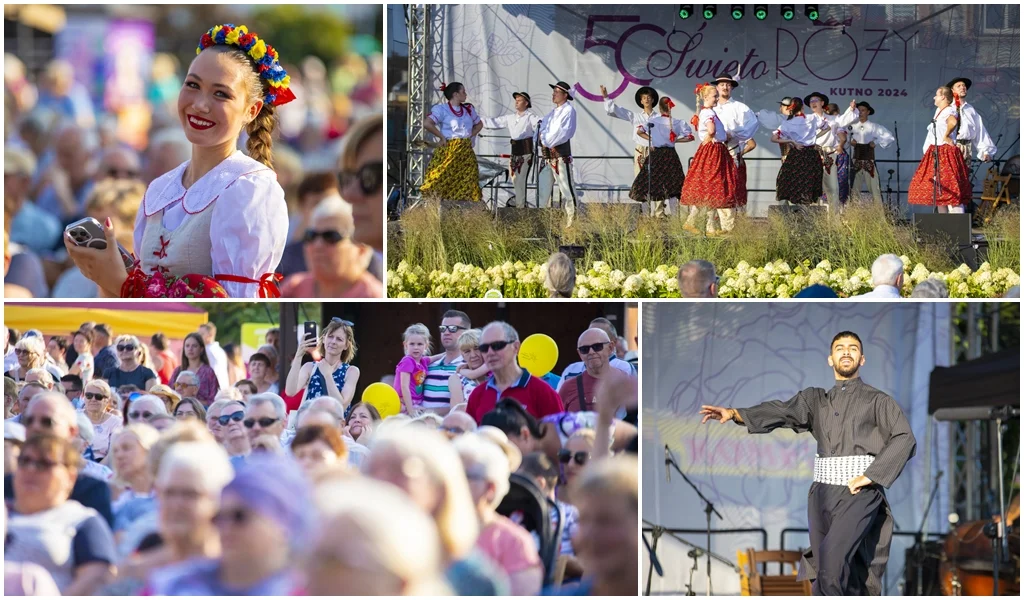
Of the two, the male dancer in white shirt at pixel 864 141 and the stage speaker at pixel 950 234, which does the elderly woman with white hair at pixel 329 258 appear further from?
the male dancer in white shirt at pixel 864 141

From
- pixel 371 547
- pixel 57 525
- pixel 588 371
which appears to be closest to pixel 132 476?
pixel 57 525

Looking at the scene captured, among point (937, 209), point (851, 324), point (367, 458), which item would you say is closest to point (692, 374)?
point (851, 324)

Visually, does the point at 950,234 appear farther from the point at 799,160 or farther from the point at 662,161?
the point at 662,161

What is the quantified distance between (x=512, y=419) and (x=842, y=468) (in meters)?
1.37

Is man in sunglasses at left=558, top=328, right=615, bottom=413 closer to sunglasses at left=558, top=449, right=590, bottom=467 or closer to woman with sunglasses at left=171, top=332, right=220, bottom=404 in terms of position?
sunglasses at left=558, top=449, right=590, bottom=467

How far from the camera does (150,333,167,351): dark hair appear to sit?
5.98m

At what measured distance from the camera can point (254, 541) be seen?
500cm

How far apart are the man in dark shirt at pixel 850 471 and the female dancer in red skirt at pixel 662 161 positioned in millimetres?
3891

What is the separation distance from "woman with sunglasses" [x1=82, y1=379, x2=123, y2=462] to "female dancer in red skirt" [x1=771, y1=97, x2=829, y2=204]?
5555 mm

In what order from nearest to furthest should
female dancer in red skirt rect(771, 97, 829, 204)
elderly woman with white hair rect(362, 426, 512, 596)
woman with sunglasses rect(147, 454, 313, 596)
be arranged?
1. woman with sunglasses rect(147, 454, 313, 596)
2. elderly woman with white hair rect(362, 426, 512, 596)
3. female dancer in red skirt rect(771, 97, 829, 204)

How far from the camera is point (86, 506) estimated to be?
562 cm

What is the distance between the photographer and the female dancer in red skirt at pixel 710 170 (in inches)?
372

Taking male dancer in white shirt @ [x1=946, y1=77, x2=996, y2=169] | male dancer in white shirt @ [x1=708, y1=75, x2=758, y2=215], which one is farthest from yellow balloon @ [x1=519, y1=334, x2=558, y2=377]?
male dancer in white shirt @ [x1=946, y1=77, x2=996, y2=169]

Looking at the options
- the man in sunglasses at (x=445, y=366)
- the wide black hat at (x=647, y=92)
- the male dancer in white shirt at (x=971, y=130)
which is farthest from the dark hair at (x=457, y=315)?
the male dancer in white shirt at (x=971, y=130)
